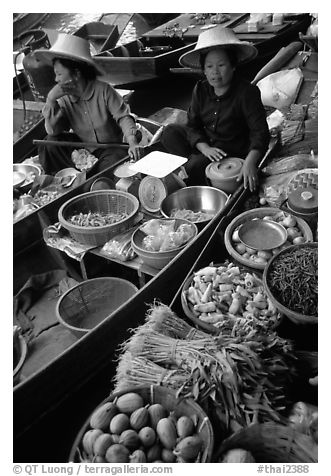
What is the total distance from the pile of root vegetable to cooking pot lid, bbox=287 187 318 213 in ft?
3.13

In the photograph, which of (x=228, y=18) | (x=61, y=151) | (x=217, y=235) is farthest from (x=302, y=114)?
(x=228, y=18)

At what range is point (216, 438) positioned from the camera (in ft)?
5.17

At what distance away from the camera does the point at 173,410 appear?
1.57 m

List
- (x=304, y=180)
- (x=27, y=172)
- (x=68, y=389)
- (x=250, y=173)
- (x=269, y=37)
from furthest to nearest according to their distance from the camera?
1. (x=269, y=37)
2. (x=27, y=172)
3. (x=250, y=173)
4. (x=304, y=180)
5. (x=68, y=389)

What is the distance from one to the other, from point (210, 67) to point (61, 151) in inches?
64.2

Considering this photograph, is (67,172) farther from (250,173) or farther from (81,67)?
(250,173)

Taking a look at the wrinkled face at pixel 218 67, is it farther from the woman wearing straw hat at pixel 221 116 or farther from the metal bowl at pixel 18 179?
the metal bowl at pixel 18 179

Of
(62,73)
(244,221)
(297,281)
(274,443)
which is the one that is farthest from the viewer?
(62,73)

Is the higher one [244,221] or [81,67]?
[81,67]

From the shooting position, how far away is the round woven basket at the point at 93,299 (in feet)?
8.37

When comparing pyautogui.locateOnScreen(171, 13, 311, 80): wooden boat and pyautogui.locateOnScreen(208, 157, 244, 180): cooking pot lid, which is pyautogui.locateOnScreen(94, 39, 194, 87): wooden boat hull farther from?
pyautogui.locateOnScreen(208, 157, 244, 180): cooking pot lid

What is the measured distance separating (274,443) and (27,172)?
10.7 ft

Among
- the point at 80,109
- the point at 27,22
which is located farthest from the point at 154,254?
the point at 27,22

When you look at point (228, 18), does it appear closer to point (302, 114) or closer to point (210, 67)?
point (302, 114)
